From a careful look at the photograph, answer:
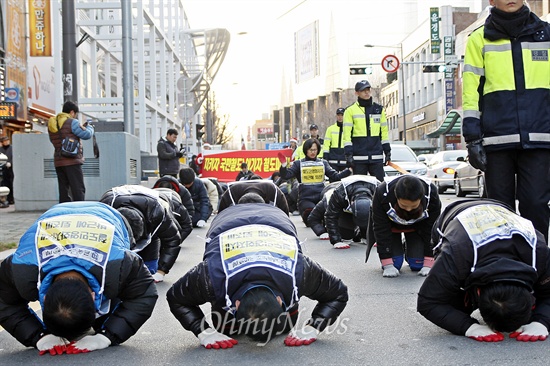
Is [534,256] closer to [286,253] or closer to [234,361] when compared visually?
[286,253]

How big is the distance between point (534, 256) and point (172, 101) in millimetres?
33574

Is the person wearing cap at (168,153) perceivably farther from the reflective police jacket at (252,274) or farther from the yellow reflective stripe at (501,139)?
the reflective police jacket at (252,274)

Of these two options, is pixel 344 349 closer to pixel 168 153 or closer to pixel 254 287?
pixel 254 287

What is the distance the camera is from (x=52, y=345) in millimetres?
4172

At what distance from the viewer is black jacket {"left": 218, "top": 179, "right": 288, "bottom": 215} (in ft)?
23.6

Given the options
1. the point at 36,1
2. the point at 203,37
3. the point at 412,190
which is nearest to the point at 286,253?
the point at 412,190

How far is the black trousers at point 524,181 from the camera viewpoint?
5453mm

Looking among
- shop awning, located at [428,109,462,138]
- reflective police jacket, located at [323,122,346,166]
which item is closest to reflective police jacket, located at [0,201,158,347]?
reflective police jacket, located at [323,122,346,166]

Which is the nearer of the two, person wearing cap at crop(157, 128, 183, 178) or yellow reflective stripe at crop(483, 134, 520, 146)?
yellow reflective stripe at crop(483, 134, 520, 146)

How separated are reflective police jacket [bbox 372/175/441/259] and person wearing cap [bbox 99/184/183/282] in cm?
182

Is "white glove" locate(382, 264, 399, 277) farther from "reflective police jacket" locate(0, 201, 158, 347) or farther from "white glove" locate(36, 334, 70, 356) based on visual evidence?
"white glove" locate(36, 334, 70, 356)

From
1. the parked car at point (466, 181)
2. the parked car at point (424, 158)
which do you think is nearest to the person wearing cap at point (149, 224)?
the parked car at point (466, 181)

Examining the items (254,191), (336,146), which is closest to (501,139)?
(254,191)

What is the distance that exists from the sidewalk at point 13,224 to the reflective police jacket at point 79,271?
355 centimetres
